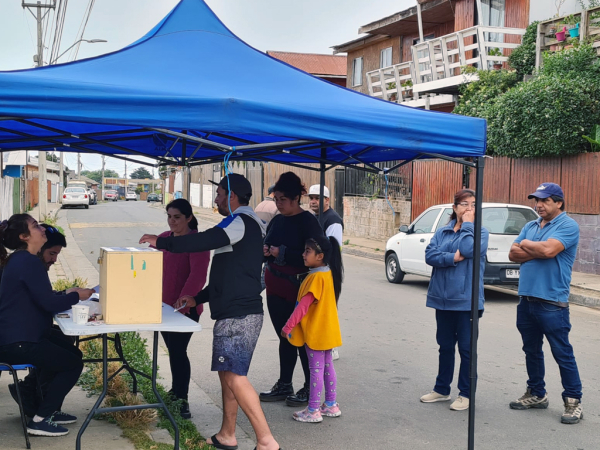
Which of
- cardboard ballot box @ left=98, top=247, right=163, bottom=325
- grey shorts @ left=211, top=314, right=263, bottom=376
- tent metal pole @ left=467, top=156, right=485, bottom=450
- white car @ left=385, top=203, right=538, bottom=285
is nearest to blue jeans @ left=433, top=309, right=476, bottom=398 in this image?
tent metal pole @ left=467, top=156, right=485, bottom=450

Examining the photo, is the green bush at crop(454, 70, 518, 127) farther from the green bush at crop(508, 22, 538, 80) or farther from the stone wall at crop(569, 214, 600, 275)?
the stone wall at crop(569, 214, 600, 275)

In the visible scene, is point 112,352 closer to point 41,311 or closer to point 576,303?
point 41,311

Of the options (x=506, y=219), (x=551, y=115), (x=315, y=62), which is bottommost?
(x=506, y=219)

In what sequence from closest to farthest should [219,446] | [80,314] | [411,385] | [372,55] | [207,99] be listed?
[207,99] < [80,314] < [219,446] < [411,385] < [372,55]

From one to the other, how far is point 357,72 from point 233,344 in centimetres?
2970

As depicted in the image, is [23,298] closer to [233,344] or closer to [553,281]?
[233,344]

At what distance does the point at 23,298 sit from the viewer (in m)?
4.65

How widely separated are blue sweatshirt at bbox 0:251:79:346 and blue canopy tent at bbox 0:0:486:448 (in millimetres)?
970

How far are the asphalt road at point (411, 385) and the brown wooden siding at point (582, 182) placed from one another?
428 cm

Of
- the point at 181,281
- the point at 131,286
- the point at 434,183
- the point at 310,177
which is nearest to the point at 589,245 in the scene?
the point at 434,183

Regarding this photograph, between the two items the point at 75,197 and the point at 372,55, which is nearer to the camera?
the point at 372,55

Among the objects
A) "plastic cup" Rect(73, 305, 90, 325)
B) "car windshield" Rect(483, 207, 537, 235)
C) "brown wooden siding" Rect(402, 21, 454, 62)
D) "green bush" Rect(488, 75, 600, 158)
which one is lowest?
"plastic cup" Rect(73, 305, 90, 325)

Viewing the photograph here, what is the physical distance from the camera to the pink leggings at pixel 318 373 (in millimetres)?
5488

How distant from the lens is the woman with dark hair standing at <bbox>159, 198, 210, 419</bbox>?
5410mm
